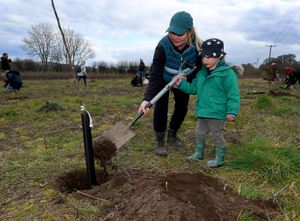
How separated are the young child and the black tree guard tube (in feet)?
A: 4.02

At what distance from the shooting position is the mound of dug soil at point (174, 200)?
272 centimetres

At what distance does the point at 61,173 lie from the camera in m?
3.87

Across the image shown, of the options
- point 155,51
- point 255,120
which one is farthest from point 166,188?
point 255,120

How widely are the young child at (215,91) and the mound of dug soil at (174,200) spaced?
70 cm

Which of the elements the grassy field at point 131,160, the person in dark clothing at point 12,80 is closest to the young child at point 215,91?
the grassy field at point 131,160

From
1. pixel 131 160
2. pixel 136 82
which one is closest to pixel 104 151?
pixel 131 160

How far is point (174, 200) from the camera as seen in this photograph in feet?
9.32

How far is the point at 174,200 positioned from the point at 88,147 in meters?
1.06

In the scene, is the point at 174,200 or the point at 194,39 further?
the point at 194,39

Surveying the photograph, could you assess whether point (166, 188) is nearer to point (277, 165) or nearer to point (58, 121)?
point (277, 165)

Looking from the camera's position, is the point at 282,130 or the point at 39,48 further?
the point at 39,48

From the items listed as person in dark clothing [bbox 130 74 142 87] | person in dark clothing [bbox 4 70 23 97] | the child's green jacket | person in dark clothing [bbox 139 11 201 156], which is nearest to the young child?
the child's green jacket

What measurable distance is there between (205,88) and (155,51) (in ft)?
2.60

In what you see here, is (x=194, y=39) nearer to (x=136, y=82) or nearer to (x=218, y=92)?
(x=218, y=92)
